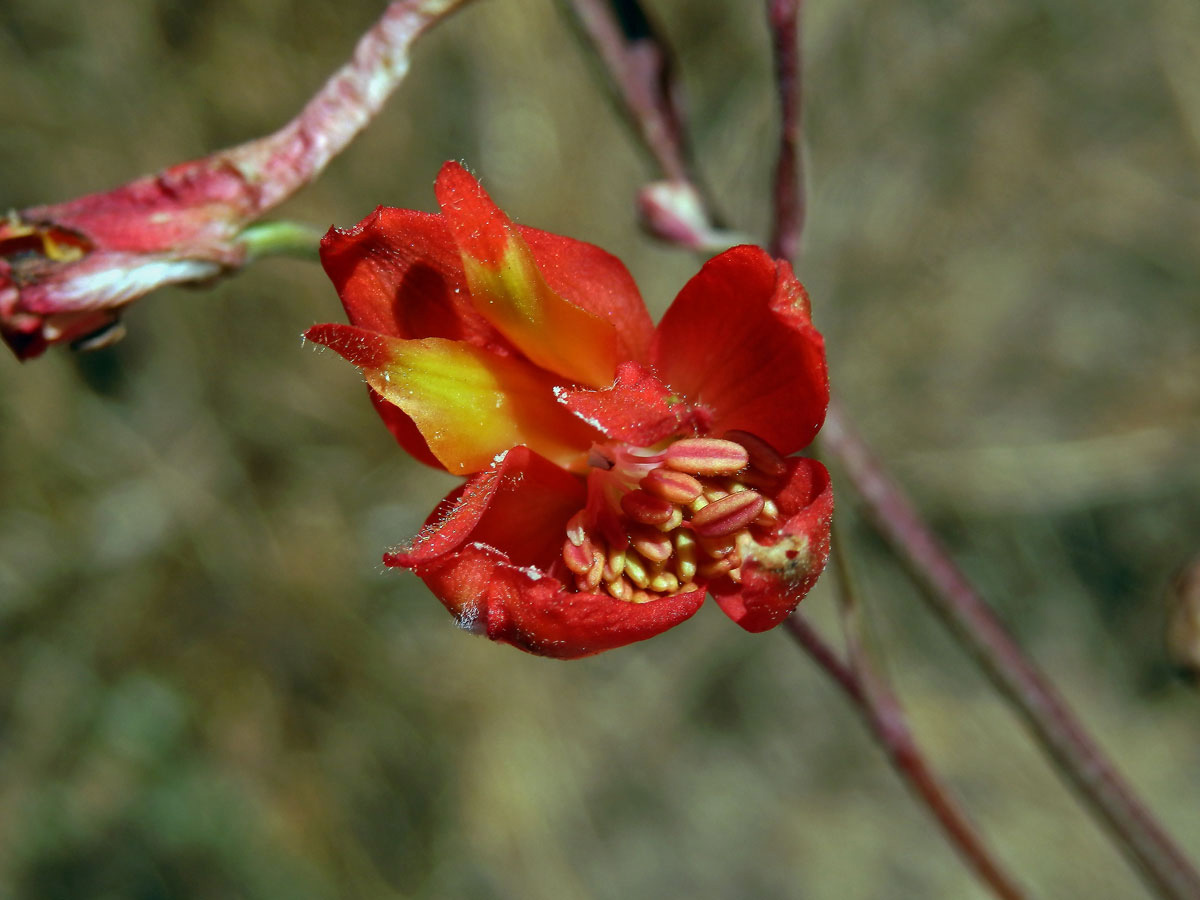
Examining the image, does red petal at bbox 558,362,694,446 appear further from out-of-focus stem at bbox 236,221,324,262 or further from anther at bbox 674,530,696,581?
out-of-focus stem at bbox 236,221,324,262

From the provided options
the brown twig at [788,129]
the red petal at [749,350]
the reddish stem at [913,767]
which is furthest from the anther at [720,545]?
the brown twig at [788,129]

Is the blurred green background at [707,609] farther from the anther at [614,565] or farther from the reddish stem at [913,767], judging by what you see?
the anther at [614,565]

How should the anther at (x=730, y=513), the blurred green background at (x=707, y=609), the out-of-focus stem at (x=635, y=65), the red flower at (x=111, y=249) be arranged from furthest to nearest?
the blurred green background at (x=707, y=609)
the out-of-focus stem at (x=635, y=65)
the red flower at (x=111, y=249)
the anther at (x=730, y=513)

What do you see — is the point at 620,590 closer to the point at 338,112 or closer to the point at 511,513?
the point at 511,513

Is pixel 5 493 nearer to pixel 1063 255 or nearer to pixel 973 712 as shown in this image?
pixel 973 712

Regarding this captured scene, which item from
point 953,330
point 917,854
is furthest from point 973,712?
point 953,330

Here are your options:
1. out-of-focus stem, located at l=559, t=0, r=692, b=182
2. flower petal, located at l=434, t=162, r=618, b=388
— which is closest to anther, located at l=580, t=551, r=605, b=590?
flower petal, located at l=434, t=162, r=618, b=388
